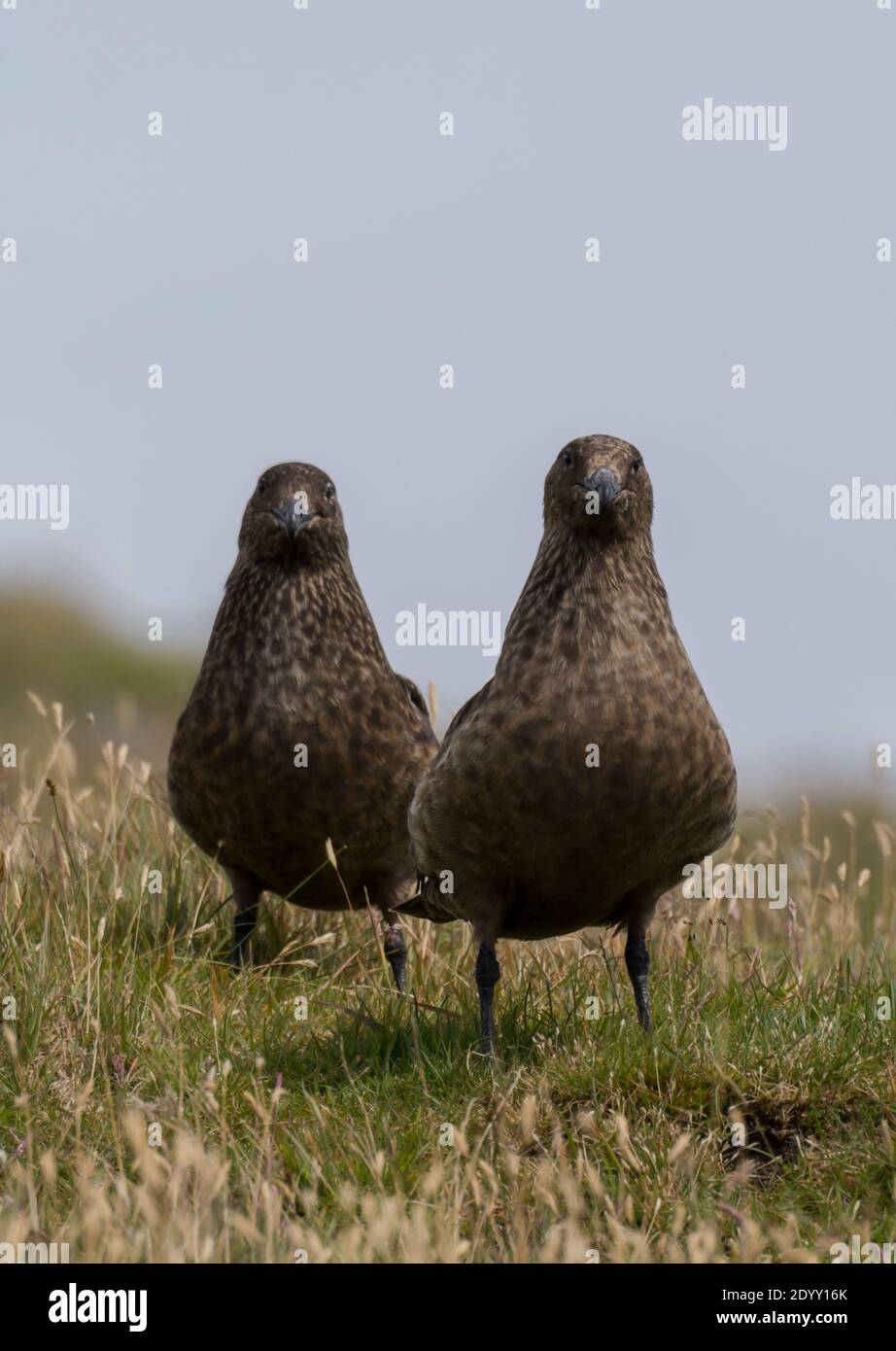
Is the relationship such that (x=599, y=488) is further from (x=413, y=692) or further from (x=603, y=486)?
(x=413, y=692)

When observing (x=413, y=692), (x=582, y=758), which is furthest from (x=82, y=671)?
(x=582, y=758)

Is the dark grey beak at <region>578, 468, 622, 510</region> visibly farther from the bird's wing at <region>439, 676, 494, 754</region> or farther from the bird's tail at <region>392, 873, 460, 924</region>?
the bird's tail at <region>392, 873, 460, 924</region>

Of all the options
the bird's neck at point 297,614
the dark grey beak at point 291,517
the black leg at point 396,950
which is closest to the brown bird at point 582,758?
the black leg at point 396,950

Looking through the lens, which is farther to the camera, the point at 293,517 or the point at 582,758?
the point at 293,517

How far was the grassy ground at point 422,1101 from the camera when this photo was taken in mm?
4246

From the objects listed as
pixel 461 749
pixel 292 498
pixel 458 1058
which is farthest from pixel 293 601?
pixel 458 1058

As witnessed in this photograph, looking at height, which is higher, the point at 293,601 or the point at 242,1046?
the point at 293,601

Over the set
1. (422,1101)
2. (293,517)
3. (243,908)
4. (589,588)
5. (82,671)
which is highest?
(293,517)

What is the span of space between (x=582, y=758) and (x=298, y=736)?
5.41 feet

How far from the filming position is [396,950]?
6797 millimetres

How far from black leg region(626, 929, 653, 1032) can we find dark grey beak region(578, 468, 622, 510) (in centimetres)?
144

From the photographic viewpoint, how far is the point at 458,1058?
5.50 metres

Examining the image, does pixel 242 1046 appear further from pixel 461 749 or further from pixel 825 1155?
pixel 825 1155

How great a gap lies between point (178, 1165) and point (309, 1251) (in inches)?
13.8
